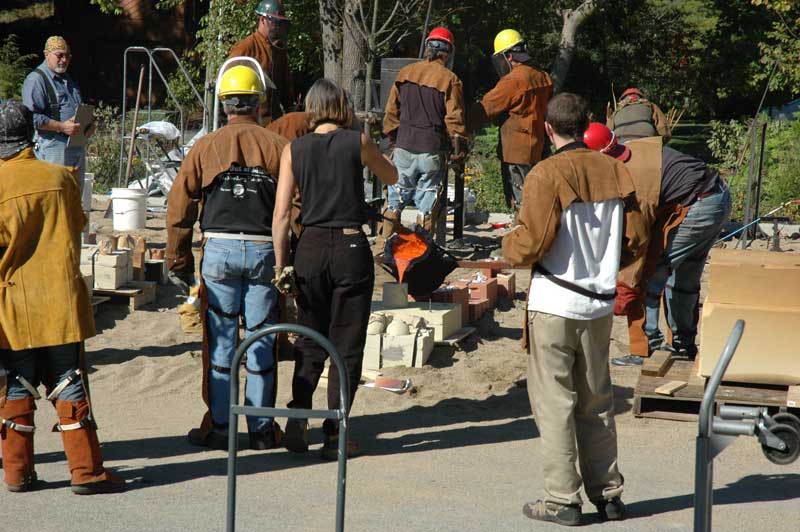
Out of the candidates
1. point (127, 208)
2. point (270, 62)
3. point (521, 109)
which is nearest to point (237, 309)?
point (270, 62)

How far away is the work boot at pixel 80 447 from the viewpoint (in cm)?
489

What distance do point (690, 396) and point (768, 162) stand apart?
Result: 11588mm

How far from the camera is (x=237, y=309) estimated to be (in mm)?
5629

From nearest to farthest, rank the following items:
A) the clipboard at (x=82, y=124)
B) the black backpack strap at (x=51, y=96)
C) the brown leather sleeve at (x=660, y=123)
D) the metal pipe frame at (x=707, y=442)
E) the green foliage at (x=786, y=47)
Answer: the metal pipe frame at (x=707, y=442) → the brown leather sleeve at (x=660, y=123) → the black backpack strap at (x=51, y=96) → the clipboard at (x=82, y=124) → the green foliage at (x=786, y=47)

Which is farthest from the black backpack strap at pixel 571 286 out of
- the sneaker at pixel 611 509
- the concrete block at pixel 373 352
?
the concrete block at pixel 373 352

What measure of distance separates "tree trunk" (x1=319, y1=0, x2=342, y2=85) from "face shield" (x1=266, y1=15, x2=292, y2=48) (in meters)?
4.17

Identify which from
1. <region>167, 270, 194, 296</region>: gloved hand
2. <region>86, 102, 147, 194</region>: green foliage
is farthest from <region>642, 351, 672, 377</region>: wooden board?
<region>86, 102, 147, 194</region>: green foliage

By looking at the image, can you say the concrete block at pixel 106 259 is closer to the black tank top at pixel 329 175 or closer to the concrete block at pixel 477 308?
the concrete block at pixel 477 308

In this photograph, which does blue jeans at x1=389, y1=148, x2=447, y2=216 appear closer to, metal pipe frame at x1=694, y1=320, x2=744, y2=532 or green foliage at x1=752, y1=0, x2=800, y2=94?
metal pipe frame at x1=694, y1=320, x2=744, y2=532

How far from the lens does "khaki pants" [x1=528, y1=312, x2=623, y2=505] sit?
461 cm

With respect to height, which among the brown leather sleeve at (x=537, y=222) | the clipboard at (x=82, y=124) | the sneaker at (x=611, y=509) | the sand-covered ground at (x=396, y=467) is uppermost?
the clipboard at (x=82, y=124)

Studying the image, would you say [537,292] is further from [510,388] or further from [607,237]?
[510,388]

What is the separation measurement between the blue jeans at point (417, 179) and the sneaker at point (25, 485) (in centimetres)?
578

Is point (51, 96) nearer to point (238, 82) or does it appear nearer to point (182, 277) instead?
point (182, 277)
